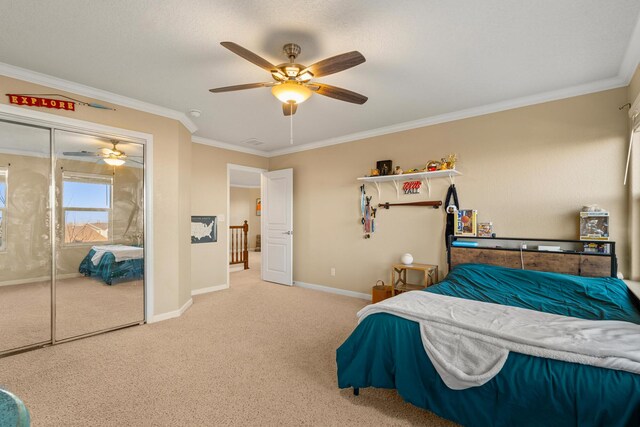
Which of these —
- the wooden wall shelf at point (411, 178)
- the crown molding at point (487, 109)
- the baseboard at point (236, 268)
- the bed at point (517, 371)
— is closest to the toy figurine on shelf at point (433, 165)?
the wooden wall shelf at point (411, 178)

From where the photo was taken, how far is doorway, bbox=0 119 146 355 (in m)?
2.83

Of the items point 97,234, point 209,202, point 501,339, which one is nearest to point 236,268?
point 209,202

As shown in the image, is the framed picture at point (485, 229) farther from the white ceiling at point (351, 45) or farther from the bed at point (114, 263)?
the bed at point (114, 263)

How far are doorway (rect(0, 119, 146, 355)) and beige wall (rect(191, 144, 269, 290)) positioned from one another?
1.37 metres

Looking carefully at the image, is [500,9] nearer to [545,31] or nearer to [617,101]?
[545,31]

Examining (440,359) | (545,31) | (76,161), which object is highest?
(545,31)

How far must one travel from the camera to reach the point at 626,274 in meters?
2.90

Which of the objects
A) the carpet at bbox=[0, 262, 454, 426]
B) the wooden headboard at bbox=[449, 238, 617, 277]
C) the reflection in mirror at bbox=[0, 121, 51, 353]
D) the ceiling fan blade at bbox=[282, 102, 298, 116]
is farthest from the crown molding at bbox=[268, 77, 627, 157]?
the reflection in mirror at bbox=[0, 121, 51, 353]

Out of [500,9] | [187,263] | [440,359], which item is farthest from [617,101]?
[187,263]

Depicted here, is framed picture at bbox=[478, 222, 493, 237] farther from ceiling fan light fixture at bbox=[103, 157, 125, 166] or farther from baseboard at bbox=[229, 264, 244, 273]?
baseboard at bbox=[229, 264, 244, 273]

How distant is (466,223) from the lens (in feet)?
12.2

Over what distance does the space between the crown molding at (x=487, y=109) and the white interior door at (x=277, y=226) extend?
1032 mm

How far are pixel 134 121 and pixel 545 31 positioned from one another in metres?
4.06

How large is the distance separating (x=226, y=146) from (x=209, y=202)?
1069 millimetres
